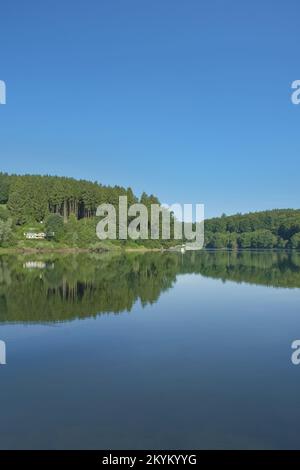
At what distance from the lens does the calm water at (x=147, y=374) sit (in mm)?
9234

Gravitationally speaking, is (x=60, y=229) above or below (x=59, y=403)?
above

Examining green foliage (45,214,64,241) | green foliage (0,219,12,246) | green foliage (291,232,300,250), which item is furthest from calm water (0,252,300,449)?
green foliage (291,232,300,250)

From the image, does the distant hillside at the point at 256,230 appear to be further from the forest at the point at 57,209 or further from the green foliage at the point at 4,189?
the green foliage at the point at 4,189

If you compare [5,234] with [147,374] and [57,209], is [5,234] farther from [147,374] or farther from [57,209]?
[147,374]

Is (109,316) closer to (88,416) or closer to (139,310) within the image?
(139,310)

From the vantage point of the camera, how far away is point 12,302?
2625cm

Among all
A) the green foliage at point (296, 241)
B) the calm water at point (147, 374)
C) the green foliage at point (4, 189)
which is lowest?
the calm water at point (147, 374)

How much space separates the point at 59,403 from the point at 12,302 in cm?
1649

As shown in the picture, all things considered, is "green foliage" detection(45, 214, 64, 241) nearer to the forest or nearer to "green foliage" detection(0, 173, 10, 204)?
the forest

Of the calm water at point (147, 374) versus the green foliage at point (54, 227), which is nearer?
the calm water at point (147, 374)

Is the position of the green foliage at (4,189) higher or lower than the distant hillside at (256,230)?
higher

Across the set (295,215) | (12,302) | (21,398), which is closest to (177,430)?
(21,398)

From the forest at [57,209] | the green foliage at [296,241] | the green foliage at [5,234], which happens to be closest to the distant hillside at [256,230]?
the green foliage at [296,241]

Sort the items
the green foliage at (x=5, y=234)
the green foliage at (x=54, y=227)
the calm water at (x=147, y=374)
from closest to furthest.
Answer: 1. the calm water at (x=147, y=374)
2. the green foliage at (x=5, y=234)
3. the green foliage at (x=54, y=227)
